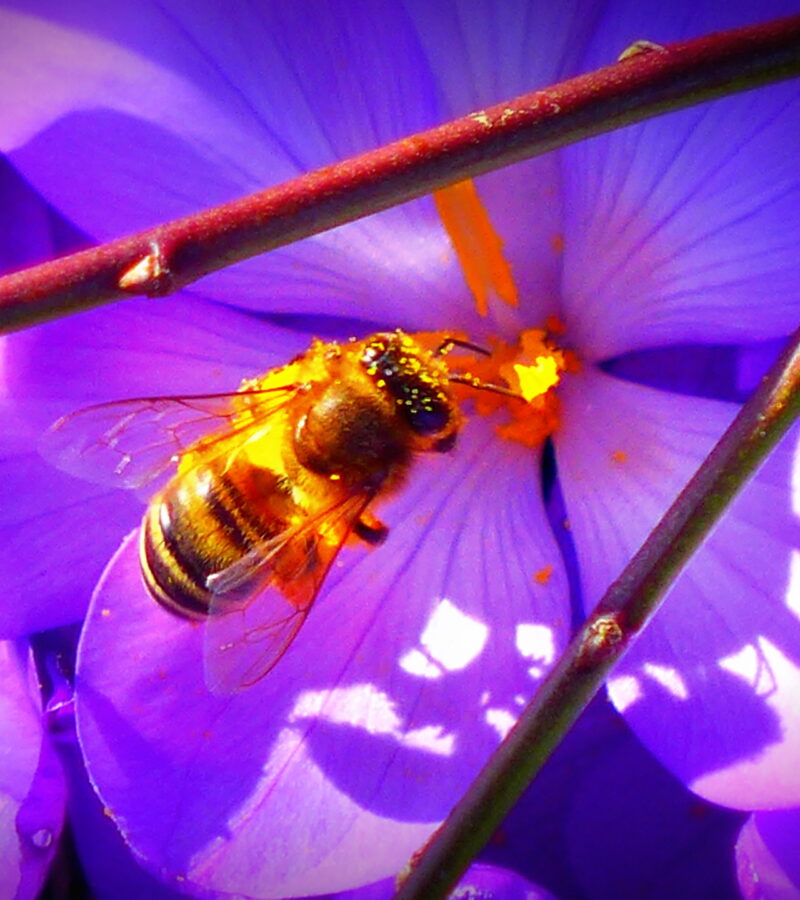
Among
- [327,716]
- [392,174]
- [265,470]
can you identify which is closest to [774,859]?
[327,716]

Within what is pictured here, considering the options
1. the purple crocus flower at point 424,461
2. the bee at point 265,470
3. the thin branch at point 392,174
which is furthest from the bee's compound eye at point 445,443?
the thin branch at point 392,174

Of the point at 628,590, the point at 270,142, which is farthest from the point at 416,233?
the point at 628,590

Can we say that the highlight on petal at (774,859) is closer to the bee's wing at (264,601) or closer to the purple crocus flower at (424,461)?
the purple crocus flower at (424,461)

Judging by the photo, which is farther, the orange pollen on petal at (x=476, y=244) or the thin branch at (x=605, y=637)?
the orange pollen on petal at (x=476, y=244)

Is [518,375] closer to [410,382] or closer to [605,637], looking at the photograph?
[410,382]

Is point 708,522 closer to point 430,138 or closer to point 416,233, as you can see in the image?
point 430,138

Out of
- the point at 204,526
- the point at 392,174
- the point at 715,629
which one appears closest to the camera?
the point at 392,174
